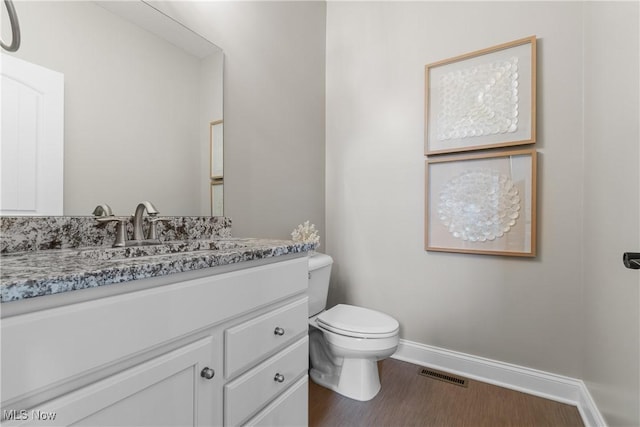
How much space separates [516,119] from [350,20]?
1.42 metres

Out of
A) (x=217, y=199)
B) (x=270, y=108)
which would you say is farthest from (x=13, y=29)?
(x=270, y=108)

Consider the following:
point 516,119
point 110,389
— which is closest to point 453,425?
point 110,389

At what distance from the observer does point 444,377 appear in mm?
1875

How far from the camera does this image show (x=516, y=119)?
172 cm

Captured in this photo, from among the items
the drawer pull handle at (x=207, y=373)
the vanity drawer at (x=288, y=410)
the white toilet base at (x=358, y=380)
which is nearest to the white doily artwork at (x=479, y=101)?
the white toilet base at (x=358, y=380)

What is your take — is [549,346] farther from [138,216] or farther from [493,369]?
[138,216]

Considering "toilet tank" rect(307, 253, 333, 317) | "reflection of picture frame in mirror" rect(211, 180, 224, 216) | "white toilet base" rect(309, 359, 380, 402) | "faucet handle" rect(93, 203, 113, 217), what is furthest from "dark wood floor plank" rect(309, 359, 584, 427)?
"faucet handle" rect(93, 203, 113, 217)

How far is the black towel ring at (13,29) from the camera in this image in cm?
Result: 83

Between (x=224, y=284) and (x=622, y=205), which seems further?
(x=622, y=205)

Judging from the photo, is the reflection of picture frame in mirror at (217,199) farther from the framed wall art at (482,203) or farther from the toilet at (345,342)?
the framed wall art at (482,203)

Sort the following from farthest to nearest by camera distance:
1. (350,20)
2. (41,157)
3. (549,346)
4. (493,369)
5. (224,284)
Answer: (350,20), (493,369), (549,346), (41,157), (224,284)

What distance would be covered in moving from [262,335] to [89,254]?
1.96 feet

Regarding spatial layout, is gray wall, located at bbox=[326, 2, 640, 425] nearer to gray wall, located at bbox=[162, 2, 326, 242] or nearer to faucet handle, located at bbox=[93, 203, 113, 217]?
gray wall, located at bbox=[162, 2, 326, 242]

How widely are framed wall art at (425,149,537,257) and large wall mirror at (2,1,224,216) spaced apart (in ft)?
4.46
